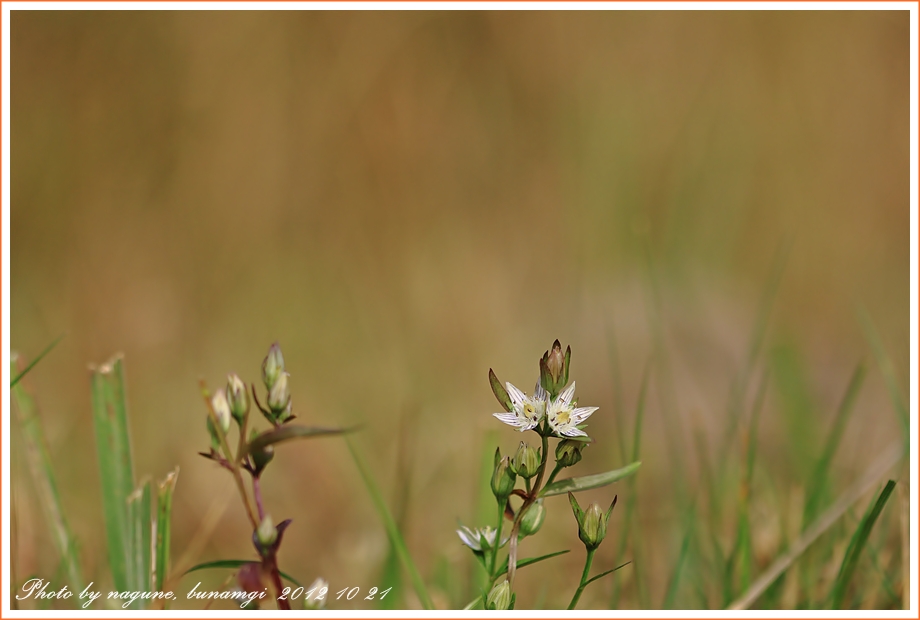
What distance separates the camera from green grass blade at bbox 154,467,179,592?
2.02 feet

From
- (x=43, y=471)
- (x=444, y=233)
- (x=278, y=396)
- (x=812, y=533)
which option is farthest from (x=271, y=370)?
(x=444, y=233)

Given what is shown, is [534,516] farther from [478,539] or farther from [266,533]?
[266,533]

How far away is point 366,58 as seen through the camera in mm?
2707

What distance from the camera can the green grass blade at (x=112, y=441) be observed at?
698 millimetres

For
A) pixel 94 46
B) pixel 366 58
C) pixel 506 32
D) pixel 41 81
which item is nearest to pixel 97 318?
pixel 41 81

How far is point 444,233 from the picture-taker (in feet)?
8.34

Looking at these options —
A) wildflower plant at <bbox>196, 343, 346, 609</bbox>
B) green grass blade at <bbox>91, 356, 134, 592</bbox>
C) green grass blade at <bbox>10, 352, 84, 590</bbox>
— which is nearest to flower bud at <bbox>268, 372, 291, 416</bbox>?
wildflower plant at <bbox>196, 343, 346, 609</bbox>

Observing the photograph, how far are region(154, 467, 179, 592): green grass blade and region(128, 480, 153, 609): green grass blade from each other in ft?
0.05

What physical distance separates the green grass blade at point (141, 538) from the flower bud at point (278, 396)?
24 cm

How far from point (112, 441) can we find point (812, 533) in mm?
797

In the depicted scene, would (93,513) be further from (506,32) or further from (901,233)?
(901,233)

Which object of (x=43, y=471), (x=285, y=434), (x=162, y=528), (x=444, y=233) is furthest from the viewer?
(x=444, y=233)

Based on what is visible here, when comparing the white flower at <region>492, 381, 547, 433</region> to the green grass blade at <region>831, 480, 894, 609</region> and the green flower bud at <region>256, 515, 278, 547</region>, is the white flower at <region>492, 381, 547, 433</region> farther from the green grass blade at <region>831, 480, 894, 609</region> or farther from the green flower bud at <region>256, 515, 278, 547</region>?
the green grass blade at <region>831, 480, 894, 609</region>

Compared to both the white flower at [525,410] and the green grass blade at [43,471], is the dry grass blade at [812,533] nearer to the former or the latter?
the white flower at [525,410]
